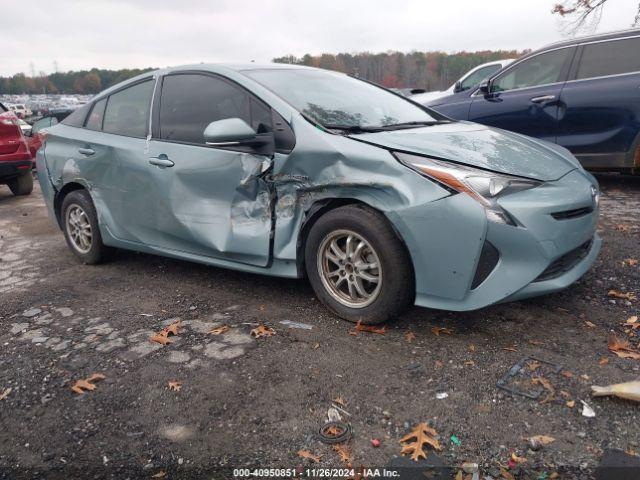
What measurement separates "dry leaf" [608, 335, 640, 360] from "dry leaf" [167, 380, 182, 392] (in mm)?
2217

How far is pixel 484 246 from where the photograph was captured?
9.14 ft

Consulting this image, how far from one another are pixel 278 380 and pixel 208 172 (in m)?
1.58

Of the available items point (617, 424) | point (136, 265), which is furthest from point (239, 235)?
point (617, 424)

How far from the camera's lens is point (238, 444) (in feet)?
7.47

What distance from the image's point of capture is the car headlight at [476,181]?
9.16 feet

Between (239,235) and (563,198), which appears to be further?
(239,235)

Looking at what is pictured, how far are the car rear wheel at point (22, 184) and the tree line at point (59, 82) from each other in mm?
105760

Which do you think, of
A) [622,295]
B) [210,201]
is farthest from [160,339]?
[622,295]

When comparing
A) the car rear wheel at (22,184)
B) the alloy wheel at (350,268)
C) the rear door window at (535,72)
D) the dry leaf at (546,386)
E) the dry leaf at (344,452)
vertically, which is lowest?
the car rear wheel at (22,184)

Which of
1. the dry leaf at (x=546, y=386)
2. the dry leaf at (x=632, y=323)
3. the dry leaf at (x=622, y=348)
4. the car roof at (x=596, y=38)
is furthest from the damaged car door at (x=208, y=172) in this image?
the car roof at (x=596, y=38)

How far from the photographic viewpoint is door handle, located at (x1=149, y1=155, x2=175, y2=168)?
390 cm

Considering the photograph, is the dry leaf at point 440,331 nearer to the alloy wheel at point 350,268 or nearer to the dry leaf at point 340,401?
the alloy wheel at point 350,268

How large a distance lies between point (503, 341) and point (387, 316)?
642mm

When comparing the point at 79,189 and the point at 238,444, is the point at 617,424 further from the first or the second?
the point at 79,189
